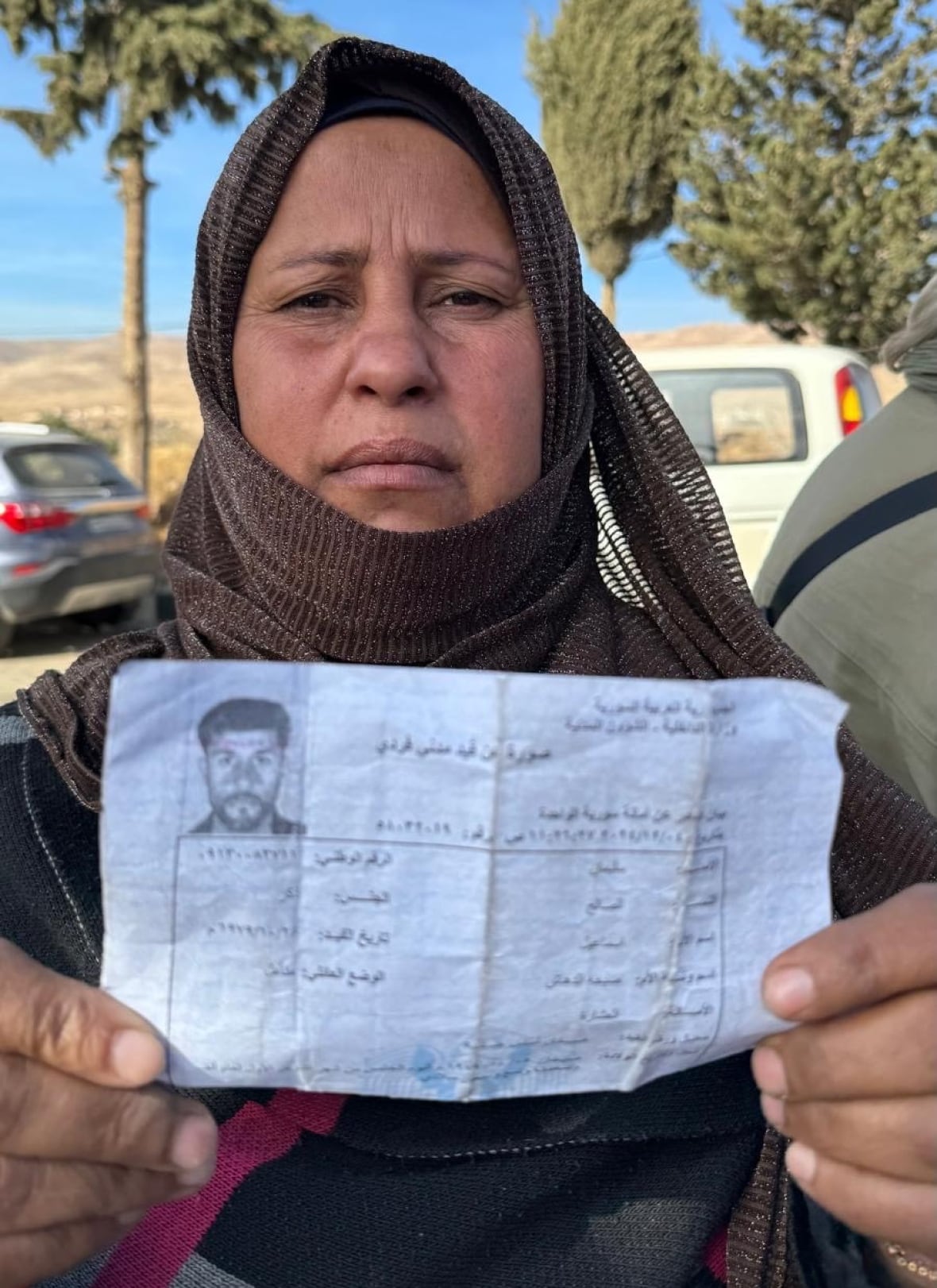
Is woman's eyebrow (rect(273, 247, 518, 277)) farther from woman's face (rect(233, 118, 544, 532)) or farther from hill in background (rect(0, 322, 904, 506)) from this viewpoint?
hill in background (rect(0, 322, 904, 506))

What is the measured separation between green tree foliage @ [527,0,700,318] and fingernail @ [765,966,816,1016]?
73.6ft

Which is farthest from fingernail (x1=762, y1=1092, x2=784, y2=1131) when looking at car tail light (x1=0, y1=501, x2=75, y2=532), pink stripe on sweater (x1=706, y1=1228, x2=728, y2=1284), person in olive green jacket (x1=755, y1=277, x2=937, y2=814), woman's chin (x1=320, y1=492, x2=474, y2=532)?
car tail light (x1=0, y1=501, x2=75, y2=532)

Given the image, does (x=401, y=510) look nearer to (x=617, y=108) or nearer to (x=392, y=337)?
(x=392, y=337)

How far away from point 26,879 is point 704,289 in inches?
925

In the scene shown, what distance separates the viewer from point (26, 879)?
1.08m

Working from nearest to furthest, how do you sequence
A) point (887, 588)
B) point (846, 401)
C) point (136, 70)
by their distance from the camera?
point (887, 588) → point (846, 401) → point (136, 70)

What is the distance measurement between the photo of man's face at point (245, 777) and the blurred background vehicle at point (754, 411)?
5410 millimetres

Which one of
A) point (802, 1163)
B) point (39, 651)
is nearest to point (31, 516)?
point (39, 651)

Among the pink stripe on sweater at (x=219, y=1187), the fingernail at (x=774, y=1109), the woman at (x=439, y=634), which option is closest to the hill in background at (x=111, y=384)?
the woman at (x=439, y=634)

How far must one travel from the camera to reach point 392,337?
1.12 metres

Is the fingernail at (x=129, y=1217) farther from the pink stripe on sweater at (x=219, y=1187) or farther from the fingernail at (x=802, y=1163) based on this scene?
the fingernail at (x=802, y=1163)

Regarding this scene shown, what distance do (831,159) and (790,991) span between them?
22111mm

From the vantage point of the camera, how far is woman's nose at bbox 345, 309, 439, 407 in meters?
1.09

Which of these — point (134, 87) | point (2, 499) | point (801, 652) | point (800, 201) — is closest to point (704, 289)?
point (800, 201)
